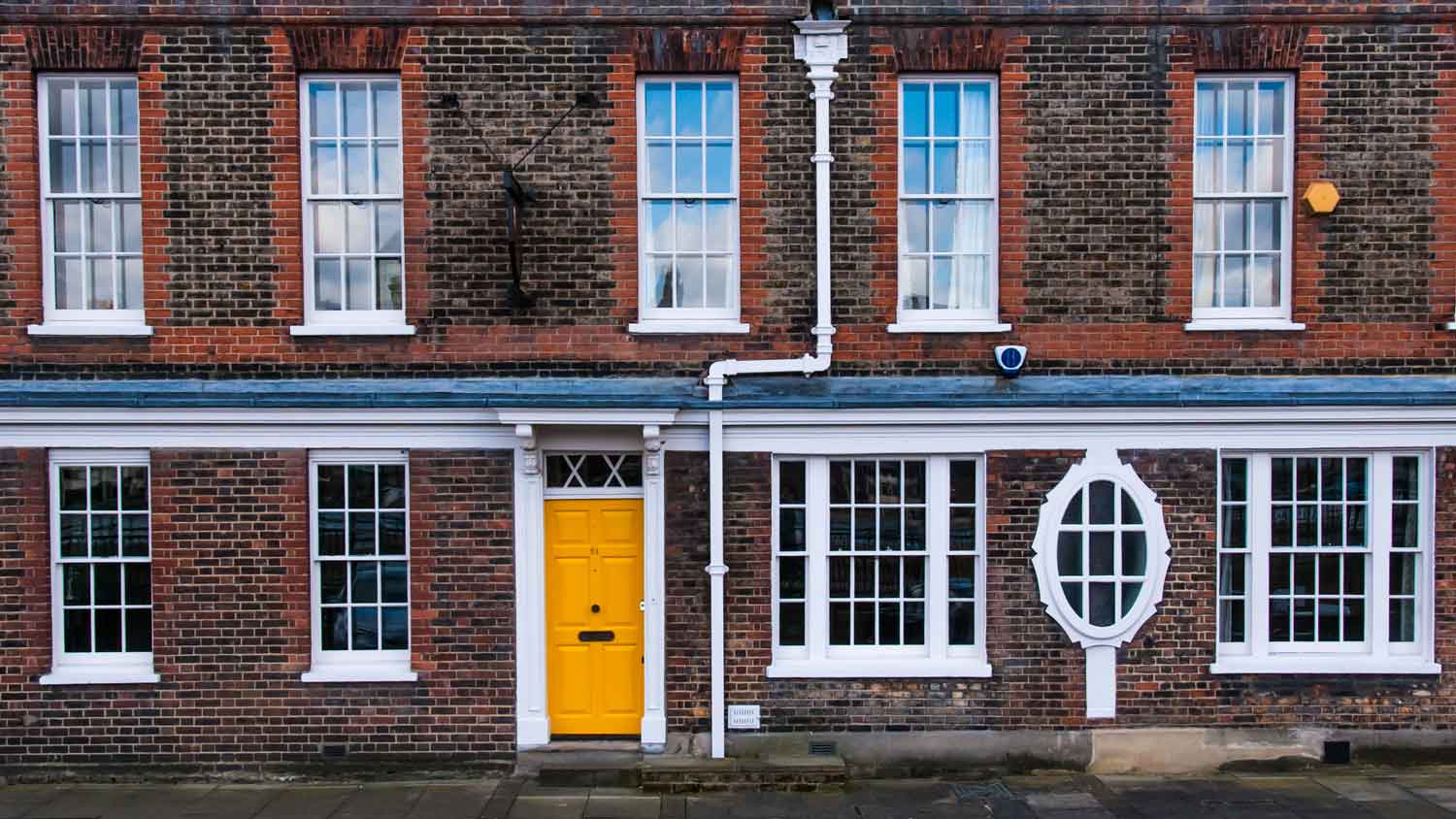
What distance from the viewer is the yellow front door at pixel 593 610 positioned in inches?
343

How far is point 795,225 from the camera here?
863 cm

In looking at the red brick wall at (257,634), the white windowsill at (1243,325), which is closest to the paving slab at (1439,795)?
the white windowsill at (1243,325)

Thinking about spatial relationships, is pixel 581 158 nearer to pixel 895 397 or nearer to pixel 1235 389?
pixel 895 397

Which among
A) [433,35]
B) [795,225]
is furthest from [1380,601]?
[433,35]

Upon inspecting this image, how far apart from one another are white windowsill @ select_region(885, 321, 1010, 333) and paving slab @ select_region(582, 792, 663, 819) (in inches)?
169

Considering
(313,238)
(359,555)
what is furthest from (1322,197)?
(359,555)

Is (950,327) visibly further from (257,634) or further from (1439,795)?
(257,634)

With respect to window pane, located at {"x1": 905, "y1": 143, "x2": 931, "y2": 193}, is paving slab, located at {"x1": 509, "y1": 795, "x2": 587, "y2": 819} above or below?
below

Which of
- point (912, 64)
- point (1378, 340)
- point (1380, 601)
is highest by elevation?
point (912, 64)

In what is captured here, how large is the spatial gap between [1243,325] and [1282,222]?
38.8 inches

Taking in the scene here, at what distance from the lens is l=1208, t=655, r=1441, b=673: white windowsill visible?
8.59 m

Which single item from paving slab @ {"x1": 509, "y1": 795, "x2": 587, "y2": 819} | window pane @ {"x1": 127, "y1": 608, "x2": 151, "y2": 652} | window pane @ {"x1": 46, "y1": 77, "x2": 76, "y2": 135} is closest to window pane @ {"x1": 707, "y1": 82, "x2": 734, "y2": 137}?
window pane @ {"x1": 46, "y1": 77, "x2": 76, "y2": 135}

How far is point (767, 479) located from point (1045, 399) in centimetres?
240

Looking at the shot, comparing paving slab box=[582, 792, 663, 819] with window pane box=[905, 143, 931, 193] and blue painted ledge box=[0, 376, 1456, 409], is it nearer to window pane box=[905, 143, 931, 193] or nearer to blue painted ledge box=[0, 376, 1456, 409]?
blue painted ledge box=[0, 376, 1456, 409]
